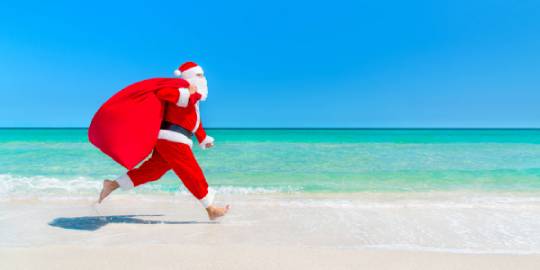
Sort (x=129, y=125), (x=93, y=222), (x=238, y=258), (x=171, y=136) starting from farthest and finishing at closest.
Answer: (x=93, y=222) → (x=171, y=136) → (x=129, y=125) → (x=238, y=258)

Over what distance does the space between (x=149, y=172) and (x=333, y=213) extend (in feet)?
5.73

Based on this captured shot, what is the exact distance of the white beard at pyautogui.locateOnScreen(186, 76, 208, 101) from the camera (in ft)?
11.2

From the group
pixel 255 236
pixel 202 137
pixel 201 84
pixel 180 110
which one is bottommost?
pixel 255 236

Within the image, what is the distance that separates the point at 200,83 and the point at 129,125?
2.30 ft

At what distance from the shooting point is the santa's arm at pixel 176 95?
125 inches

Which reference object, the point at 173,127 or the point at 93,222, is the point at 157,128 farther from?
the point at 93,222

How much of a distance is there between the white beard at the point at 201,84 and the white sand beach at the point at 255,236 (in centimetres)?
111

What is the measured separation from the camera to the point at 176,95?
319cm

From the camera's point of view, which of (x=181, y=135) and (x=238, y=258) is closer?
(x=238, y=258)

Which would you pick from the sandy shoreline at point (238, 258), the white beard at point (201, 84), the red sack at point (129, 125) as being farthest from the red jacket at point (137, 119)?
the sandy shoreline at point (238, 258)

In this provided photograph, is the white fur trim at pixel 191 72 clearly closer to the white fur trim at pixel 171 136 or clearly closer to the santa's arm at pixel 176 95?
the santa's arm at pixel 176 95

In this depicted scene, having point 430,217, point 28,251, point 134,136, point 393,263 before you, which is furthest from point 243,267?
point 430,217

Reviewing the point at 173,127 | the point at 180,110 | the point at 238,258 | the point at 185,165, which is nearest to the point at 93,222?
the point at 185,165

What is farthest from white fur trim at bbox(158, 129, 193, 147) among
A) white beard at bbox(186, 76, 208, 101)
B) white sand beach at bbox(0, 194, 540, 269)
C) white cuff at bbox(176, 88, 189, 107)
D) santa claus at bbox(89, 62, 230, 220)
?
white sand beach at bbox(0, 194, 540, 269)
